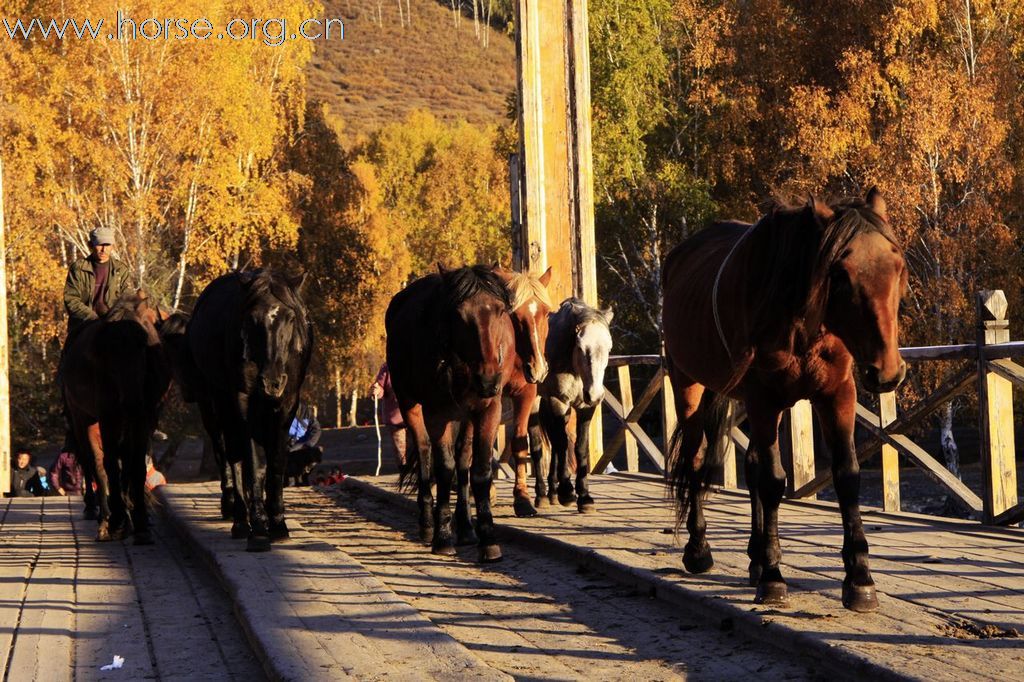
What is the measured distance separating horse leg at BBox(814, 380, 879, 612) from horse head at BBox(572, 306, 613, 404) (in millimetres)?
4134

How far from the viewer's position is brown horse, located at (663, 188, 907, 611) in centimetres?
526

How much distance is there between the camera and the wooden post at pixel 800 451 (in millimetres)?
10445

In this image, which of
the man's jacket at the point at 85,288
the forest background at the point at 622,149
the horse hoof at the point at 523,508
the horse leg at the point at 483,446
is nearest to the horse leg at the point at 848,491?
the horse leg at the point at 483,446

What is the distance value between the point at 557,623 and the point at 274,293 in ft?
11.8

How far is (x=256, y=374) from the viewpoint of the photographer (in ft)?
28.8

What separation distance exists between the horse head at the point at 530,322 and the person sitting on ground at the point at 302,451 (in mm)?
8500

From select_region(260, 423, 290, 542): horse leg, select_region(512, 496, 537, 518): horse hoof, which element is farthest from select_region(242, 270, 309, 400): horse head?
select_region(512, 496, 537, 518): horse hoof

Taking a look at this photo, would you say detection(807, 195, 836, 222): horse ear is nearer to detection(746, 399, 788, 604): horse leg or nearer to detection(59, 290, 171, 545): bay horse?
detection(746, 399, 788, 604): horse leg

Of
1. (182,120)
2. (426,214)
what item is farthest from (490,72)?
(182,120)

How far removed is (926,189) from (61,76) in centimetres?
2072

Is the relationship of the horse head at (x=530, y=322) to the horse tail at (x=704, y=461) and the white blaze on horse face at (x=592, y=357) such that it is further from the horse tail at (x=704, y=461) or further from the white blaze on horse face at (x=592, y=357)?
the horse tail at (x=704, y=461)

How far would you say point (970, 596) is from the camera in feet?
18.7

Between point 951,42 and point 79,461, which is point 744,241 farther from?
point 951,42

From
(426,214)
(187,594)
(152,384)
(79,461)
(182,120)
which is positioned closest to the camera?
(187,594)
